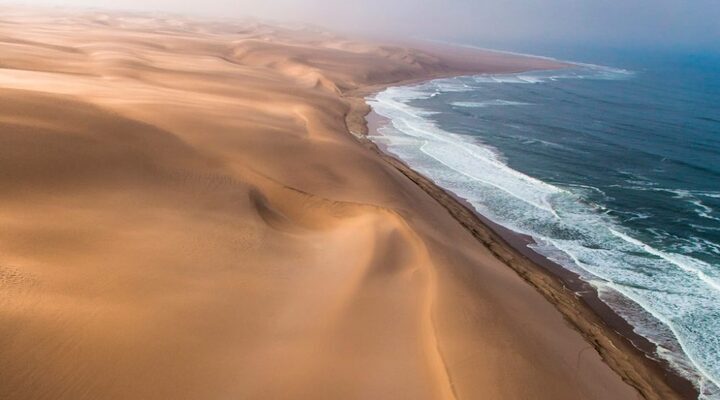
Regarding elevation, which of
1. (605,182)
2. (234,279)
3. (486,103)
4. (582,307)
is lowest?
(582,307)

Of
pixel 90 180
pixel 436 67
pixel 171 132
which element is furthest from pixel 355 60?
pixel 90 180

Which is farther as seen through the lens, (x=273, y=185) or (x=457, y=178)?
(x=457, y=178)

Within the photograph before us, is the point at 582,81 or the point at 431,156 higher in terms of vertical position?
the point at 582,81

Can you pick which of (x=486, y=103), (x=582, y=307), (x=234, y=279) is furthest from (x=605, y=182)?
(x=486, y=103)

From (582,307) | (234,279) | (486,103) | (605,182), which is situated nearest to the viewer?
(234,279)

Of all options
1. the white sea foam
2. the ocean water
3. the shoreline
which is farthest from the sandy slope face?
the white sea foam

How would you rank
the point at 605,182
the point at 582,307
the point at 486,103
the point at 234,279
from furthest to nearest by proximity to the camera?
the point at 486,103 < the point at 605,182 < the point at 582,307 < the point at 234,279

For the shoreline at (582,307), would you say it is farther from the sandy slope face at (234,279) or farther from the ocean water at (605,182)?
the sandy slope face at (234,279)

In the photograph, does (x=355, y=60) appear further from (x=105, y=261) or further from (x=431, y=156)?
(x=105, y=261)

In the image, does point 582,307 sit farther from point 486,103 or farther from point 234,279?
point 486,103
